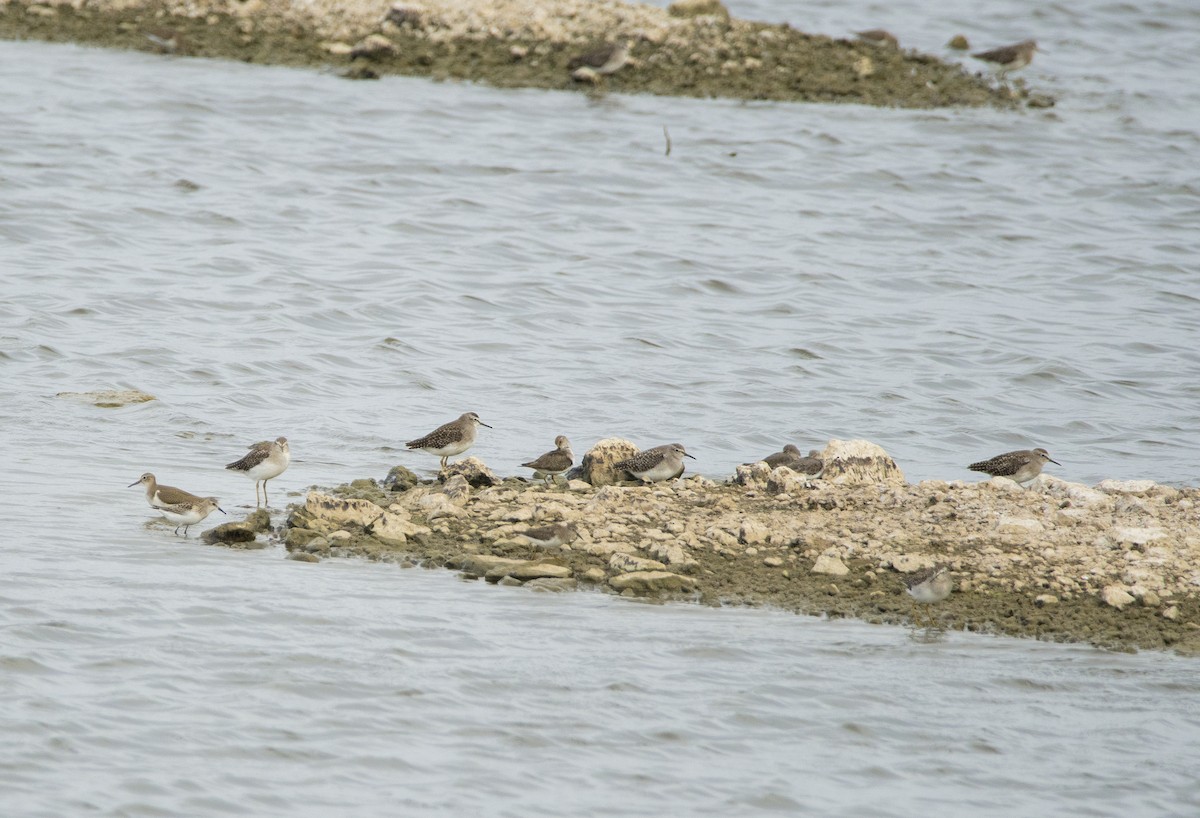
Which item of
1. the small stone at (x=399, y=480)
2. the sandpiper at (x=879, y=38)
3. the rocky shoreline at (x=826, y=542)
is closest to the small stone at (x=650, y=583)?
the rocky shoreline at (x=826, y=542)

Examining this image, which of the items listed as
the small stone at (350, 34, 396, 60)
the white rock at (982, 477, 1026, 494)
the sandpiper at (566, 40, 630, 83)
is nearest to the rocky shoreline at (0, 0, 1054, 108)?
the small stone at (350, 34, 396, 60)

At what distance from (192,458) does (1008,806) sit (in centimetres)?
823

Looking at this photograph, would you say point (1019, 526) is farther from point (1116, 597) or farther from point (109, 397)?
point (109, 397)

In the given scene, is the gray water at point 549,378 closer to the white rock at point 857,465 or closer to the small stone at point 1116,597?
the small stone at point 1116,597

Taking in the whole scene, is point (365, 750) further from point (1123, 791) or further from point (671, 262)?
point (671, 262)

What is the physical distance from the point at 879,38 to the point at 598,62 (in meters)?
6.27

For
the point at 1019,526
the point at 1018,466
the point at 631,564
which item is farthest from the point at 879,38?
the point at 631,564

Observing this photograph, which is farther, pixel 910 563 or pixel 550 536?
pixel 550 536

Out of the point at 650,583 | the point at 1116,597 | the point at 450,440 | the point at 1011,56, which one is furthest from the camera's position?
the point at 1011,56

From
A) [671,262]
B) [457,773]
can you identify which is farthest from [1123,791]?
[671,262]

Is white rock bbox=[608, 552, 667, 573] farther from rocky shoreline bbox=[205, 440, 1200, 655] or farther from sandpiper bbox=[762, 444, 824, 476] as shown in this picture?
sandpiper bbox=[762, 444, 824, 476]

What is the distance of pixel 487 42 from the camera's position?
29.8 m

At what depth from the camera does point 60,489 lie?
12.1 m

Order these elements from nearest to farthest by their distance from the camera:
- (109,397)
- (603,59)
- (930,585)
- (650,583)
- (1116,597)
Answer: (930,585)
(1116,597)
(650,583)
(109,397)
(603,59)
